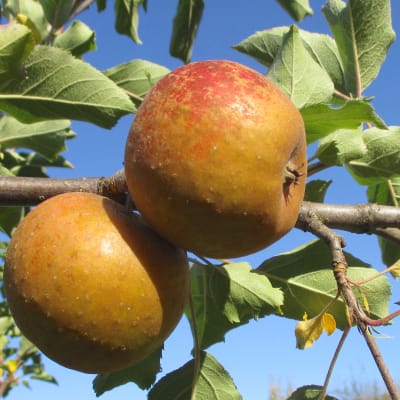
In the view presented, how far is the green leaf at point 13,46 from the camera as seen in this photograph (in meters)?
1.52

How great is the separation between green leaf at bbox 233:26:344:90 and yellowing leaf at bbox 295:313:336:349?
3.47ft

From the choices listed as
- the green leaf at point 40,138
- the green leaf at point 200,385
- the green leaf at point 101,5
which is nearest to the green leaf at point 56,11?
the green leaf at point 101,5

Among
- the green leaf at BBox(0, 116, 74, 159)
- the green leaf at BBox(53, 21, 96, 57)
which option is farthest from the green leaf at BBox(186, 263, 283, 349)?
the green leaf at BBox(53, 21, 96, 57)

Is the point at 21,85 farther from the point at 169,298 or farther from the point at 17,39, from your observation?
the point at 169,298

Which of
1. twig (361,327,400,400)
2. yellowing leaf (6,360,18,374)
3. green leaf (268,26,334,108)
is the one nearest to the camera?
twig (361,327,400,400)

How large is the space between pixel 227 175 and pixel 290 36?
0.70m

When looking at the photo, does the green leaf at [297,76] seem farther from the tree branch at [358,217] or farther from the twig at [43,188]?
the twig at [43,188]

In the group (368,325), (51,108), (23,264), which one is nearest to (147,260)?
(23,264)

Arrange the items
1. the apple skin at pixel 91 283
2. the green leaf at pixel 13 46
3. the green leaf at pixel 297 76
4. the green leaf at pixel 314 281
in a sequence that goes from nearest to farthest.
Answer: the apple skin at pixel 91 283 < the green leaf at pixel 13 46 < the green leaf at pixel 297 76 < the green leaf at pixel 314 281

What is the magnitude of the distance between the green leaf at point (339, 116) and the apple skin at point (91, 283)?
50cm

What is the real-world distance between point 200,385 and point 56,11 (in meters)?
2.19

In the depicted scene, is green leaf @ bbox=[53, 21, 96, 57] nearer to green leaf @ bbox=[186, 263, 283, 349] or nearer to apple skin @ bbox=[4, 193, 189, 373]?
green leaf @ bbox=[186, 263, 283, 349]

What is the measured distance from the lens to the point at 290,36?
63.8 inches

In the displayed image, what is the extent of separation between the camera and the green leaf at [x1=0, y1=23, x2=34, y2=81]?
1.52 meters
